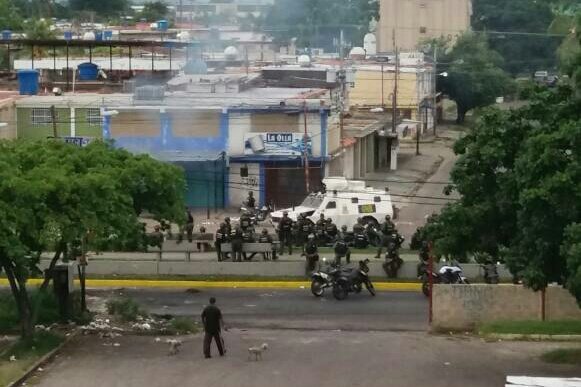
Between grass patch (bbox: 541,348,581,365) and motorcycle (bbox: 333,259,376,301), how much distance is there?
698 cm

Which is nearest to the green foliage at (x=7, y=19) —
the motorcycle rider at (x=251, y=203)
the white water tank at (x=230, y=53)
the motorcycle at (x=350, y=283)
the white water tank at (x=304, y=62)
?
the white water tank at (x=230, y=53)

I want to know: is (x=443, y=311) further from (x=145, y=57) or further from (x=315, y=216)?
(x=145, y=57)

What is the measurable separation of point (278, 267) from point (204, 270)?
5.55ft

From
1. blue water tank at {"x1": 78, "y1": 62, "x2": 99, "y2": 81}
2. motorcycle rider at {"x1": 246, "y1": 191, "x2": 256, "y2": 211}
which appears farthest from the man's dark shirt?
blue water tank at {"x1": 78, "y1": 62, "x2": 99, "y2": 81}

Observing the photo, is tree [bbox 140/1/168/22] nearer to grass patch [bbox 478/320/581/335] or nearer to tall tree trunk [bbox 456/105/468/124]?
tall tree trunk [bbox 456/105/468/124]

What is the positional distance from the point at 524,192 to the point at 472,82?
190 feet

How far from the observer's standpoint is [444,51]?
82250mm

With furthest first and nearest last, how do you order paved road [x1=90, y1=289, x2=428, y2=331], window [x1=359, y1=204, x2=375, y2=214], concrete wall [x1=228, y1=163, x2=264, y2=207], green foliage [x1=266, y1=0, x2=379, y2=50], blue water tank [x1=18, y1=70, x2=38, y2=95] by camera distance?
1. green foliage [x1=266, y1=0, x2=379, y2=50]
2. blue water tank [x1=18, y1=70, x2=38, y2=95]
3. concrete wall [x1=228, y1=163, x2=264, y2=207]
4. window [x1=359, y1=204, x2=375, y2=214]
5. paved road [x1=90, y1=289, x2=428, y2=331]

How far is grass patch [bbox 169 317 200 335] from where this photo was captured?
75.4 ft

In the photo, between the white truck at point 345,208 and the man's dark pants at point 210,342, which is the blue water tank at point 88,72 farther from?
the man's dark pants at point 210,342

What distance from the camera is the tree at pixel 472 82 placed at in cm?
7460

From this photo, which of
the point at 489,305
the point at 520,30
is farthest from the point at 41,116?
the point at 520,30

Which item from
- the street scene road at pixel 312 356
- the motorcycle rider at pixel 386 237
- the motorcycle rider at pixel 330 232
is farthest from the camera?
the motorcycle rider at pixel 330 232

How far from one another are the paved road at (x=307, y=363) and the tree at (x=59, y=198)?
168 cm
